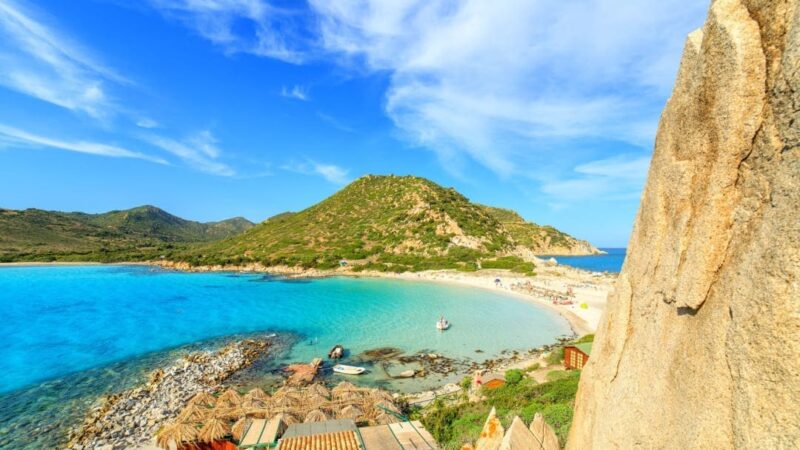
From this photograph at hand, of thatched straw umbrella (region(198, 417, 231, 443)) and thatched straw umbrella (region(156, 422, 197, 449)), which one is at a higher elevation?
thatched straw umbrella (region(198, 417, 231, 443))

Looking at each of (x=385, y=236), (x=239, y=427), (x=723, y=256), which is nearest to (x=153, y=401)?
(x=239, y=427)

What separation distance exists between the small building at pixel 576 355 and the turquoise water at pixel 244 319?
21.8 feet

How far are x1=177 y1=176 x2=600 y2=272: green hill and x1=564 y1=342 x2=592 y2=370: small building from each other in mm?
48569

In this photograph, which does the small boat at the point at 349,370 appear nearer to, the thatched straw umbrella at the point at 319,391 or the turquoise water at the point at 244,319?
the turquoise water at the point at 244,319

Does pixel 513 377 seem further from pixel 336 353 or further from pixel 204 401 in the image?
pixel 204 401

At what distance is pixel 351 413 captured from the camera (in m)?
13.4

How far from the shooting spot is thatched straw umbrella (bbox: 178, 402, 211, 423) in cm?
1372

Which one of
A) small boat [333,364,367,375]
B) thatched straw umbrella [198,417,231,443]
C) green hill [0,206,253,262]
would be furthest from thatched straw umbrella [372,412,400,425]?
green hill [0,206,253,262]

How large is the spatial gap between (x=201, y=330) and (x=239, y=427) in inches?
1008

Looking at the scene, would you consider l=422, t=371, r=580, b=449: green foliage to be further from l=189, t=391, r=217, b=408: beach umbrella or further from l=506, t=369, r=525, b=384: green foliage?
l=189, t=391, r=217, b=408: beach umbrella

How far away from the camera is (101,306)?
46.3 metres

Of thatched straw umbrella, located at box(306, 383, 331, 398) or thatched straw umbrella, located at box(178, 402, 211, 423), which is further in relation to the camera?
thatched straw umbrella, located at box(306, 383, 331, 398)

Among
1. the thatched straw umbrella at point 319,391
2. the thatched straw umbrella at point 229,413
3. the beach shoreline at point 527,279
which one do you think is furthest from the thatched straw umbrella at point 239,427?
the beach shoreline at point 527,279

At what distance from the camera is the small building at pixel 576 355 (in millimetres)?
19109
